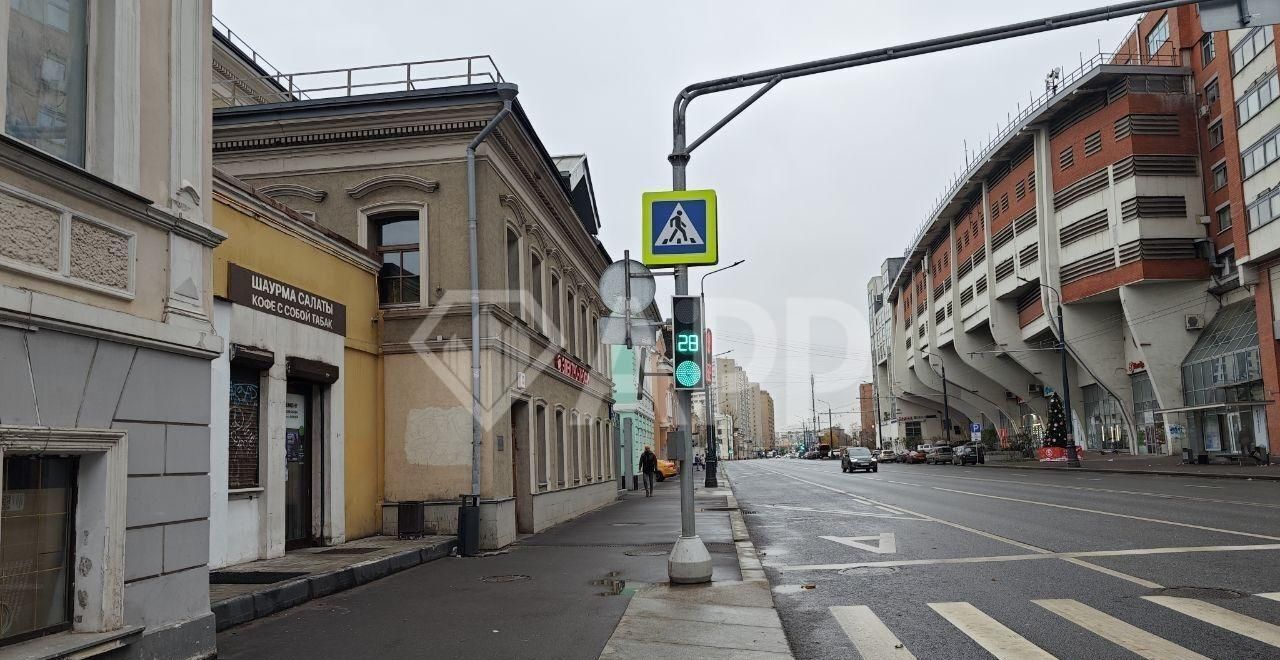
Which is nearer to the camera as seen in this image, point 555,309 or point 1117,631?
point 1117,631

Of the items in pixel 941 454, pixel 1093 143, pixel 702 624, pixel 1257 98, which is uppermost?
pixel 1093 143

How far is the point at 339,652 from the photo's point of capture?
23.7 feet

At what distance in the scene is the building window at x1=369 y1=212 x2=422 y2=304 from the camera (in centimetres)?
1667

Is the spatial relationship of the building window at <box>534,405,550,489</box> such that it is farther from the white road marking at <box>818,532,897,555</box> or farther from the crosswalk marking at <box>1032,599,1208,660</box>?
the crosswalk marking at <box>1032,599,1208,660</box>

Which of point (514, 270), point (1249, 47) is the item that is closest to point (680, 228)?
point (514, 270)

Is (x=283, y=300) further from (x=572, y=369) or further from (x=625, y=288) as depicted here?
(x=572, y=369)

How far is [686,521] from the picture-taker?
9.95 m

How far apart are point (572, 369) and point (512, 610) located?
14933 mm

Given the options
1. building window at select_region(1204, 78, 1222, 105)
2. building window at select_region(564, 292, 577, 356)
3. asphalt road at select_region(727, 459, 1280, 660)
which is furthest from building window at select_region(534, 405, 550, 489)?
building window at select_region(1204, 78, 1222, 105)

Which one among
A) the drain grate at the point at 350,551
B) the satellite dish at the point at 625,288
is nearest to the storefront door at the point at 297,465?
the drain grate at the point at 350,551

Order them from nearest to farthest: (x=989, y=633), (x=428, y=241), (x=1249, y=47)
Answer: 1. (x=989, y=633)
2. (x=428, y=241)
3. (x=1249, y=47)

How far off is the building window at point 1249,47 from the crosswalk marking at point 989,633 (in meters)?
38.3

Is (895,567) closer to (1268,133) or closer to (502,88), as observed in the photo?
(502,88)

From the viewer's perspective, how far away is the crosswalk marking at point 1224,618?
6.50m
